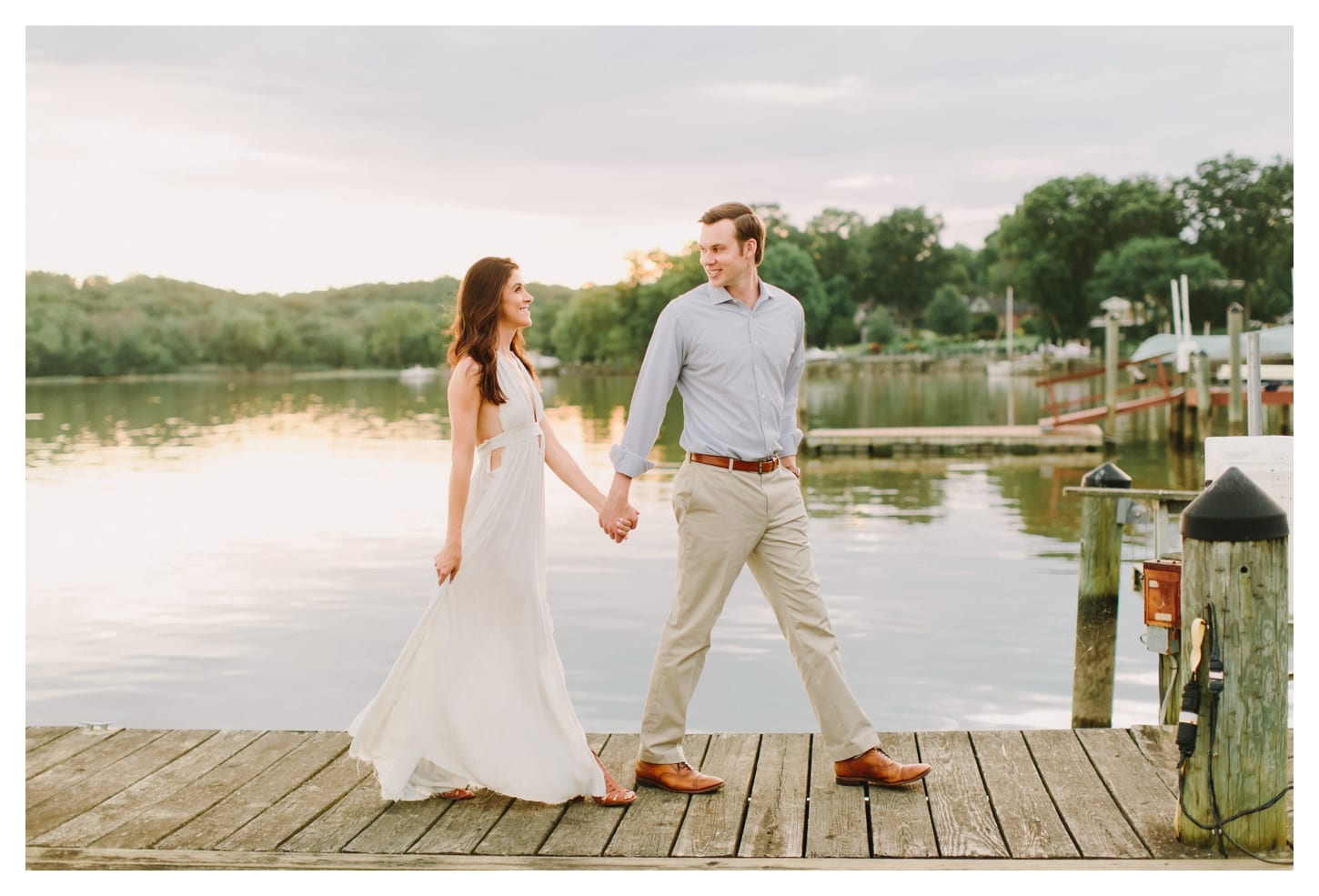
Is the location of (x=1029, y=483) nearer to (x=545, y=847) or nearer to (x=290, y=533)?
(x=290, y=533)

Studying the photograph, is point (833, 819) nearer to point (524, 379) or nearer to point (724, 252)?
point (524, 379)

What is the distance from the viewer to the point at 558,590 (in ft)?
48.3

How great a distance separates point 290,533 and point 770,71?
7183cm

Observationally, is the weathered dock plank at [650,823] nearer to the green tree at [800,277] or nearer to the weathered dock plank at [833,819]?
the weathered dock plank at [833,819]

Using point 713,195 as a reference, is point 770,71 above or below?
above

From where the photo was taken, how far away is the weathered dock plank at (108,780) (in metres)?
4.71

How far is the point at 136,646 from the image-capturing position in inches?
496

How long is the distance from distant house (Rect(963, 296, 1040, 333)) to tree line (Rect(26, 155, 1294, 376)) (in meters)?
2.10

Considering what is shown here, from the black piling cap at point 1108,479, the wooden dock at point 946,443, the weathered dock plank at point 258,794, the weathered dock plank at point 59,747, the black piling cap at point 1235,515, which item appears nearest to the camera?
→ the black piling cap at point 1235,515

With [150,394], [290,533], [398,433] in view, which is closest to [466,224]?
[150,394]

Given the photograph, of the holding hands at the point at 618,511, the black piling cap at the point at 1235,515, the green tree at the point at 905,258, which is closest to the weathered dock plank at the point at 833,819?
the holding hands at the point at 618,511

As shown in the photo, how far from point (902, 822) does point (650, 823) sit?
2.50ft

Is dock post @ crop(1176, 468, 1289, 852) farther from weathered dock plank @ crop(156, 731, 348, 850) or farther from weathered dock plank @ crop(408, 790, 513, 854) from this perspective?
weathered dock plank @ crop(156, 731, 348, 850)

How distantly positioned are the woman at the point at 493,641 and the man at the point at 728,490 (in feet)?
0.95
